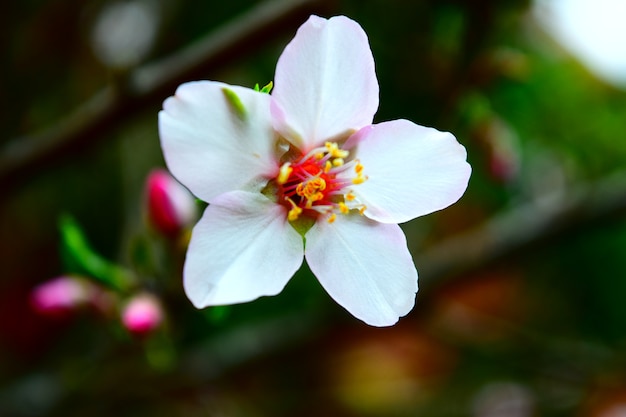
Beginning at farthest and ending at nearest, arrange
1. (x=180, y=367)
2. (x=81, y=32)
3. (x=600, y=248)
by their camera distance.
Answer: (x=600, y=248), (x=81, y=32), (x=180, y=367)

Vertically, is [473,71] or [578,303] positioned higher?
[473,71]

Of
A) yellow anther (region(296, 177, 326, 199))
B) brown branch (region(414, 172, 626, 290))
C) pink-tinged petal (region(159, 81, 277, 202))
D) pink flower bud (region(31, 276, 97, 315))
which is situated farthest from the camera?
brown branch (region(414, 172, 626, 290))

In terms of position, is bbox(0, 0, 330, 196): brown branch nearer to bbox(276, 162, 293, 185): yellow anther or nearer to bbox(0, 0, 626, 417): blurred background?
bbox(0, 0, 626, 417): blurred background

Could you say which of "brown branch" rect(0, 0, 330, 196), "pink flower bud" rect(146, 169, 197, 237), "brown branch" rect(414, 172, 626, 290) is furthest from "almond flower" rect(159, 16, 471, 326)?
"brown branch" rect(414, 172, 626, 290)

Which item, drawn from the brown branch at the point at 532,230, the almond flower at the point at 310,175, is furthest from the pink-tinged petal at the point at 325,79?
the brown branch at the point at 532,230

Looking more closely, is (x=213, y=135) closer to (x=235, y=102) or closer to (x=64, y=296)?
(x=235, y=102)

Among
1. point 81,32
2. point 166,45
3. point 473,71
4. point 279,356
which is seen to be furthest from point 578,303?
point 81,32

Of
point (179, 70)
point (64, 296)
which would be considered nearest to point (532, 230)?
point (179, 70)

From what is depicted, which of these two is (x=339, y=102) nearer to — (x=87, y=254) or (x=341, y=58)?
(x=341, y=58)
